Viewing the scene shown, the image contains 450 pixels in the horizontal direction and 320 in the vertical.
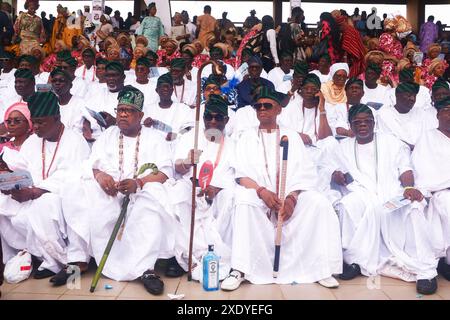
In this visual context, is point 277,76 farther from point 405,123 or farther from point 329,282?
point 329,282

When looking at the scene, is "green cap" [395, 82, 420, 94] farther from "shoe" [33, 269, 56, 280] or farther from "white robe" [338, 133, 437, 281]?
"shoe" [33, 269, 56, 280]

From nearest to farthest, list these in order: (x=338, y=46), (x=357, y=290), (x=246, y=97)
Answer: (x=357, y=290) < (x=246, y=97) < (x=338, y=46)

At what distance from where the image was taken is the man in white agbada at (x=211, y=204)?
418cm

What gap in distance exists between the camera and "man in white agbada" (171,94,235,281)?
165 inches

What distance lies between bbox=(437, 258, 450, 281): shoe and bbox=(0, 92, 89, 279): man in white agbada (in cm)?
341

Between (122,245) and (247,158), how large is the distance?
142 cm

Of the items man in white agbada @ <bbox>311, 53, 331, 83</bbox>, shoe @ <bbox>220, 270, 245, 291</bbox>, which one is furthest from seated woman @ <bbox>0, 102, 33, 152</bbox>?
man in white agbada @ <bbox>311, 53, 331, 83</bbox>

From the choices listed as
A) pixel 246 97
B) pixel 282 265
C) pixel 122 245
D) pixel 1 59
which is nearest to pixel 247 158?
pixel 282 265

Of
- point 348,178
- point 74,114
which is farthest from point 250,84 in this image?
point 348,178

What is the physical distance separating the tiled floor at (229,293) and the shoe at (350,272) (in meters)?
0.07

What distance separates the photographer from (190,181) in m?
4.46

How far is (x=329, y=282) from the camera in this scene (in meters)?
3.89

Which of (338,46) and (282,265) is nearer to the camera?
(282,265)
